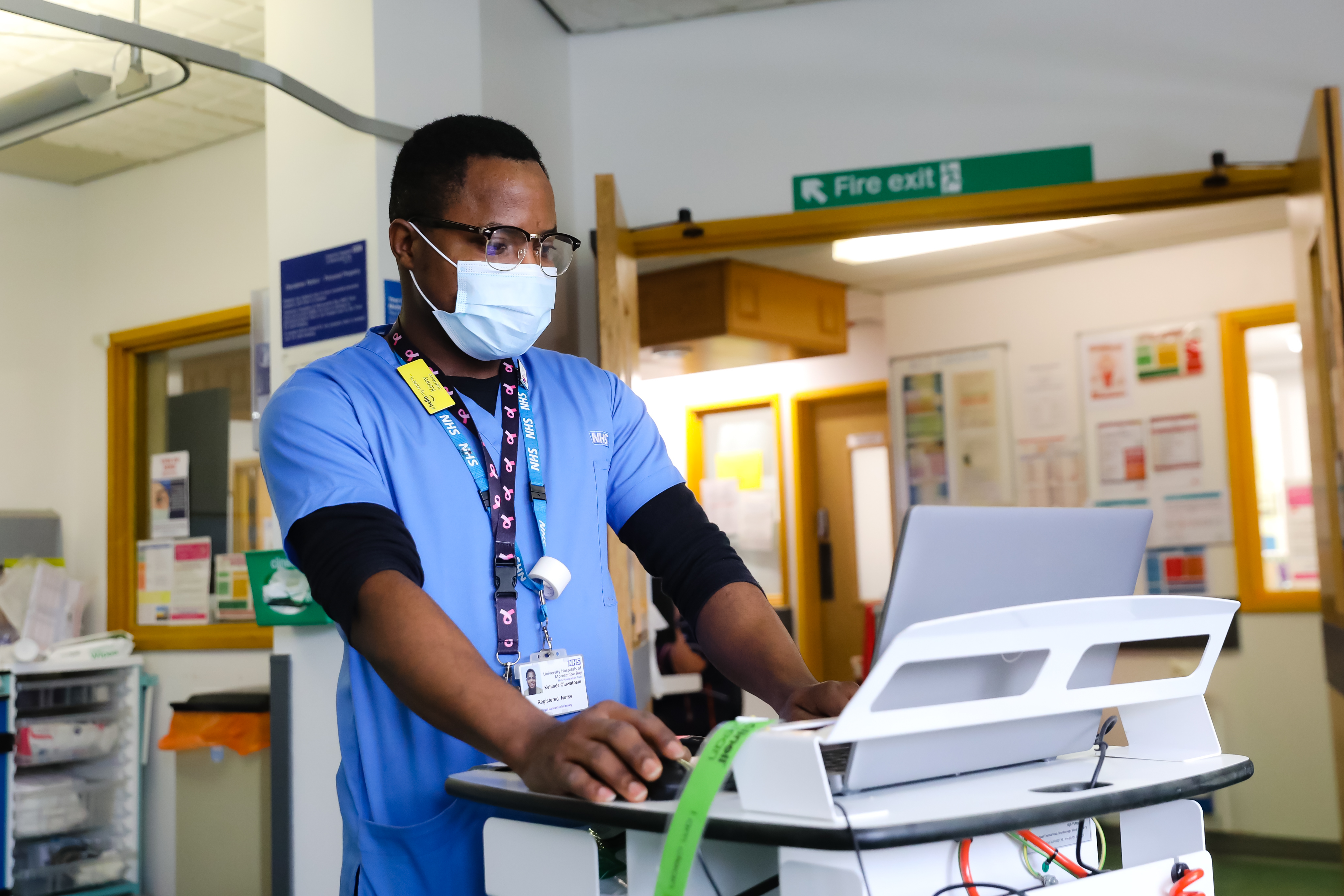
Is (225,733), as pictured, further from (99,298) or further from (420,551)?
(420,551)

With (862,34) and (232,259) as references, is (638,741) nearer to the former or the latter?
(862,34)

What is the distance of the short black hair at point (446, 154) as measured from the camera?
51.1 inches

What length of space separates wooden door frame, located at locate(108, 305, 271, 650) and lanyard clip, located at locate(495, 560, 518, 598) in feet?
11.5

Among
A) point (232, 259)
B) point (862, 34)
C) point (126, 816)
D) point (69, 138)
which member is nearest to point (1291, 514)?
point (862, 34)

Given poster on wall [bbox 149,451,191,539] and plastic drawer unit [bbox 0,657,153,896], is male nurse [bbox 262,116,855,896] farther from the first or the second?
poster on wall [bbox 149,451,191,539]

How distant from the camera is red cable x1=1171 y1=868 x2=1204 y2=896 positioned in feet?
2.81

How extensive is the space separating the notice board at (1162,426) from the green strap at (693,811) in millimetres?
4960

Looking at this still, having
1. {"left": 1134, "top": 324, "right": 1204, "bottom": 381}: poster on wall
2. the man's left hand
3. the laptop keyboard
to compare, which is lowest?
the laptop keyboard

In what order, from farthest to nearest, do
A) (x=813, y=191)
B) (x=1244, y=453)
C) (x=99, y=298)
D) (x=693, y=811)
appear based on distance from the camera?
(x=1244, y=453) → (x=99, y=298) → (x=813, y=191) → (x=693, y=811)

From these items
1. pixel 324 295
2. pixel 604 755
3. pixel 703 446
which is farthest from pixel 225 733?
pixel 703 446

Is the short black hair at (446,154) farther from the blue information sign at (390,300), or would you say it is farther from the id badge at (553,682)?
the blue information sign at (390,300)

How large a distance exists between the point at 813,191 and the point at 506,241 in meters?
2.40

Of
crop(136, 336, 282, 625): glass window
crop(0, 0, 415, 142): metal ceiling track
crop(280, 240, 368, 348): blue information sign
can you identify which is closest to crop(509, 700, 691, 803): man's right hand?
crop(0, 0, 415, 142): metal ceiling track

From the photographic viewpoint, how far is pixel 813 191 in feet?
11.7
